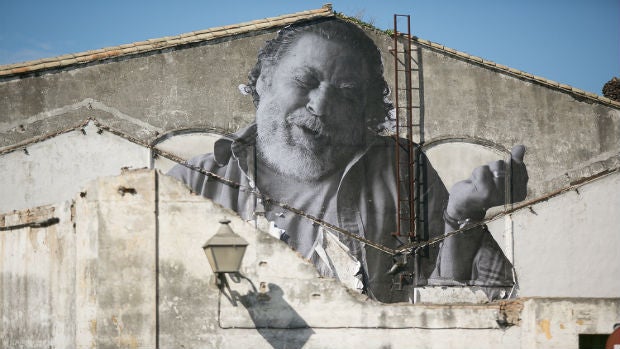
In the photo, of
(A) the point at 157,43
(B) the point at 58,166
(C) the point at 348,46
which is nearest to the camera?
(B) the point at 58,166

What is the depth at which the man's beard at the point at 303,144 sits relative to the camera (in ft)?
80.3

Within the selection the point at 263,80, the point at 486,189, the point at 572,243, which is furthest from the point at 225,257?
the point at 572,243

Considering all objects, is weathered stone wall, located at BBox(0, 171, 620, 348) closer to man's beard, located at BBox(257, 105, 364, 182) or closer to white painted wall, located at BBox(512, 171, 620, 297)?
man's beard, located at BBox(257, 105, 364, 182)

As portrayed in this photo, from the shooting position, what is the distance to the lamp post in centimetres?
1309

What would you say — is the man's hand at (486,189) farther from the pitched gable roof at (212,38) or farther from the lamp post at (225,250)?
the lamp post at (225,250)

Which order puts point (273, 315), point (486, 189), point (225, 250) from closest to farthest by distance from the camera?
point (225, 250), point (273, 315), point (486, 189)

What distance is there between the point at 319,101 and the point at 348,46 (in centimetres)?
136

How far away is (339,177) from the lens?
24.7 meters

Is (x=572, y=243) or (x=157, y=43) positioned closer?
(x=157, y=43)

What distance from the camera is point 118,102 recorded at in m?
23.8

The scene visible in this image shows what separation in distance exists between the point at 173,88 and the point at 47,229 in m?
9.40

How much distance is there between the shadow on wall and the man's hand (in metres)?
11.7

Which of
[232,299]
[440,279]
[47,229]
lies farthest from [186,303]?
[440,279]

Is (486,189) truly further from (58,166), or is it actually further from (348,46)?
(58,166)
